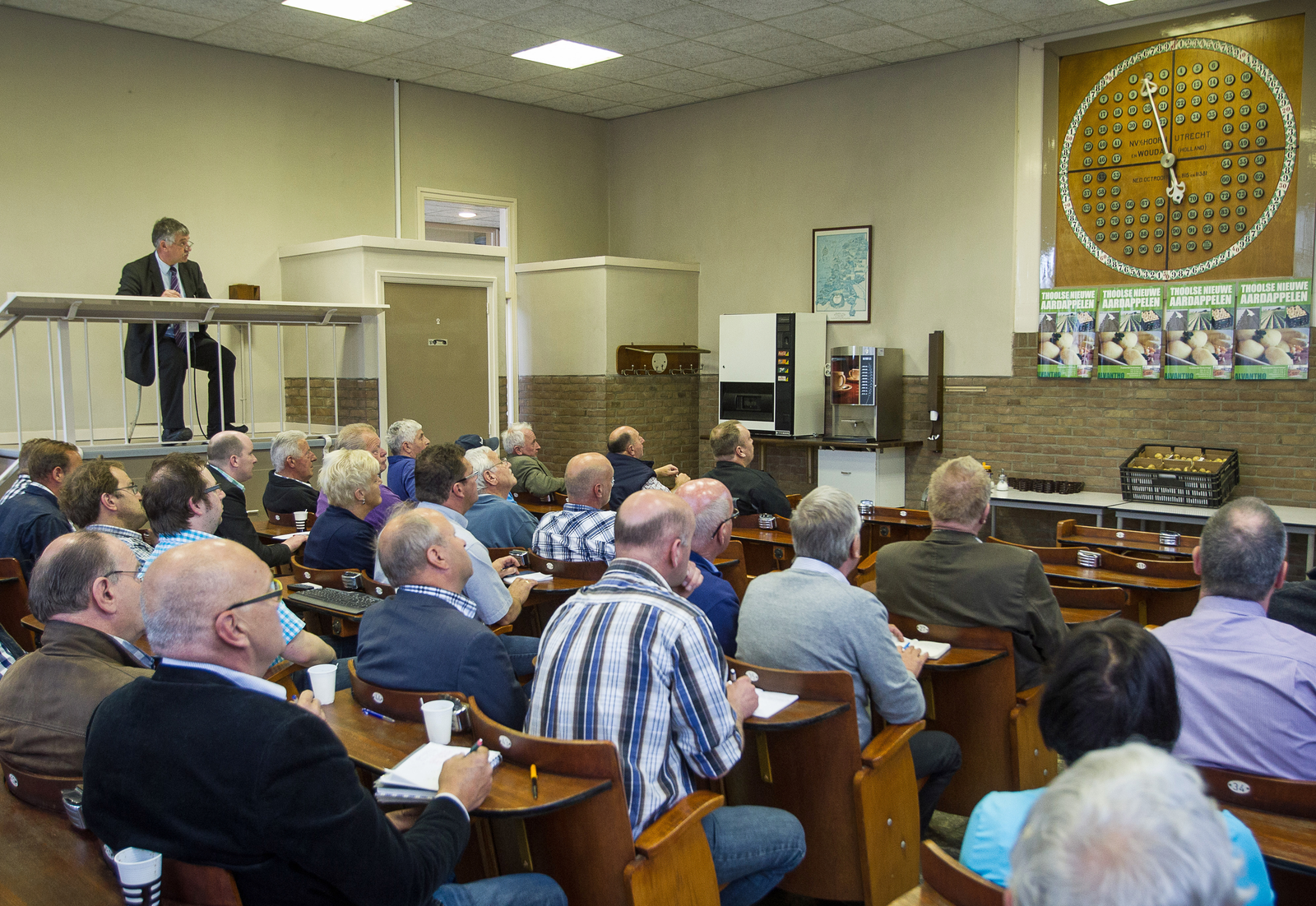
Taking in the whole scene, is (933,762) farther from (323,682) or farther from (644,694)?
(323,682)

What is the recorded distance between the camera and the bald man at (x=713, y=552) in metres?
3.00

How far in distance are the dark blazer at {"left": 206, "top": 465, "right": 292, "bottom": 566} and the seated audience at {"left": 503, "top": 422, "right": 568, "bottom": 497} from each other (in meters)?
1.74

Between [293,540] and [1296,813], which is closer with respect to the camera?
[1296,813]

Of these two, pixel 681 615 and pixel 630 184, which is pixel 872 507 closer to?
pixel 681 615

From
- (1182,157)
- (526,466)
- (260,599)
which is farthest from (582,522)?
(1182,157)

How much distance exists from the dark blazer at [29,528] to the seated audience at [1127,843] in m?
4.10

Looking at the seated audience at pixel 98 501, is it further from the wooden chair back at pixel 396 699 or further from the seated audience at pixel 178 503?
the wooden chair back at pixel 396 699

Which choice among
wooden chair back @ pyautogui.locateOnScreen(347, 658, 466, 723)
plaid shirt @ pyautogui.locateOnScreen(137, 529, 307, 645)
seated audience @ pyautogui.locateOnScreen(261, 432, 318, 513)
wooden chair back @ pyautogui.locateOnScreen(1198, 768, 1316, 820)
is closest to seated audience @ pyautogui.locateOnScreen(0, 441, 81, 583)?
plaid shirt @ pyautogui.locateOnScreen(137, 529, 307, 645)

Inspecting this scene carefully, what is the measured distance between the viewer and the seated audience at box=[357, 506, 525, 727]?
2449 millimetres

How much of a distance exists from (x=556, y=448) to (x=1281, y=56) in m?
6.36

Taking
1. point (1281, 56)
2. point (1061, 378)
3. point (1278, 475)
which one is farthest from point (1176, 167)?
point (1278, 475)

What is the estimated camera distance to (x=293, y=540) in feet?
15.6

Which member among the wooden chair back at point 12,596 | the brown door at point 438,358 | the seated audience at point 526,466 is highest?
the brown door at point 438,358

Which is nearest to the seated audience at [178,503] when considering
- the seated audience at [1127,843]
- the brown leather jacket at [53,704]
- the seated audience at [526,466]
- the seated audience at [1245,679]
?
the brown leather jacket at [53,704]
